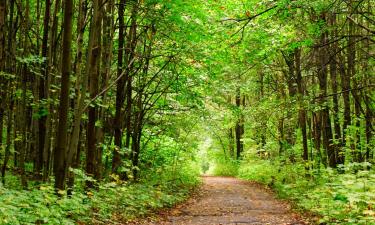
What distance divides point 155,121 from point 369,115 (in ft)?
29.2

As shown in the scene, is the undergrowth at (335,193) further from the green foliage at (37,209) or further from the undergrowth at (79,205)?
the green foliage at (37,209)

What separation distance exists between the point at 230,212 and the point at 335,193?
150 inches

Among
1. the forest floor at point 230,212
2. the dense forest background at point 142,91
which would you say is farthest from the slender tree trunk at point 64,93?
the forest floor at point 230,212

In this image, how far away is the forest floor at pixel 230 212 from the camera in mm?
9086

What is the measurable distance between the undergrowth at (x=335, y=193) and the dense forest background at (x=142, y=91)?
0.19ft

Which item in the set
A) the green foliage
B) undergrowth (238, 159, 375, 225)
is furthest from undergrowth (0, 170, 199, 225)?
undergrowth (238, 159, 375, 225)

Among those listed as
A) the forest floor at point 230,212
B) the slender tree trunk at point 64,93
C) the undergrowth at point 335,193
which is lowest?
the forest floor at point 230,212

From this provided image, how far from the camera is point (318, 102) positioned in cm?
1418

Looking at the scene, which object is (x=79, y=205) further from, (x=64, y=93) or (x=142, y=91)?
(x=142, y=91)

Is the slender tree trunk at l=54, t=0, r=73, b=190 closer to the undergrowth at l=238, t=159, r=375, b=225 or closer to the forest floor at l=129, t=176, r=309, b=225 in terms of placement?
the forest floor at l=129, t=176, r=309, b=225

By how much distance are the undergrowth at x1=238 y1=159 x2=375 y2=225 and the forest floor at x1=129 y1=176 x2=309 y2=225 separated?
1.84ft

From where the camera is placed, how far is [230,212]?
10.9m

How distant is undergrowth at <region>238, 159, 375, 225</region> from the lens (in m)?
7.44

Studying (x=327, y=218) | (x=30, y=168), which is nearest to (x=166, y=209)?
(x=327, y=218)
